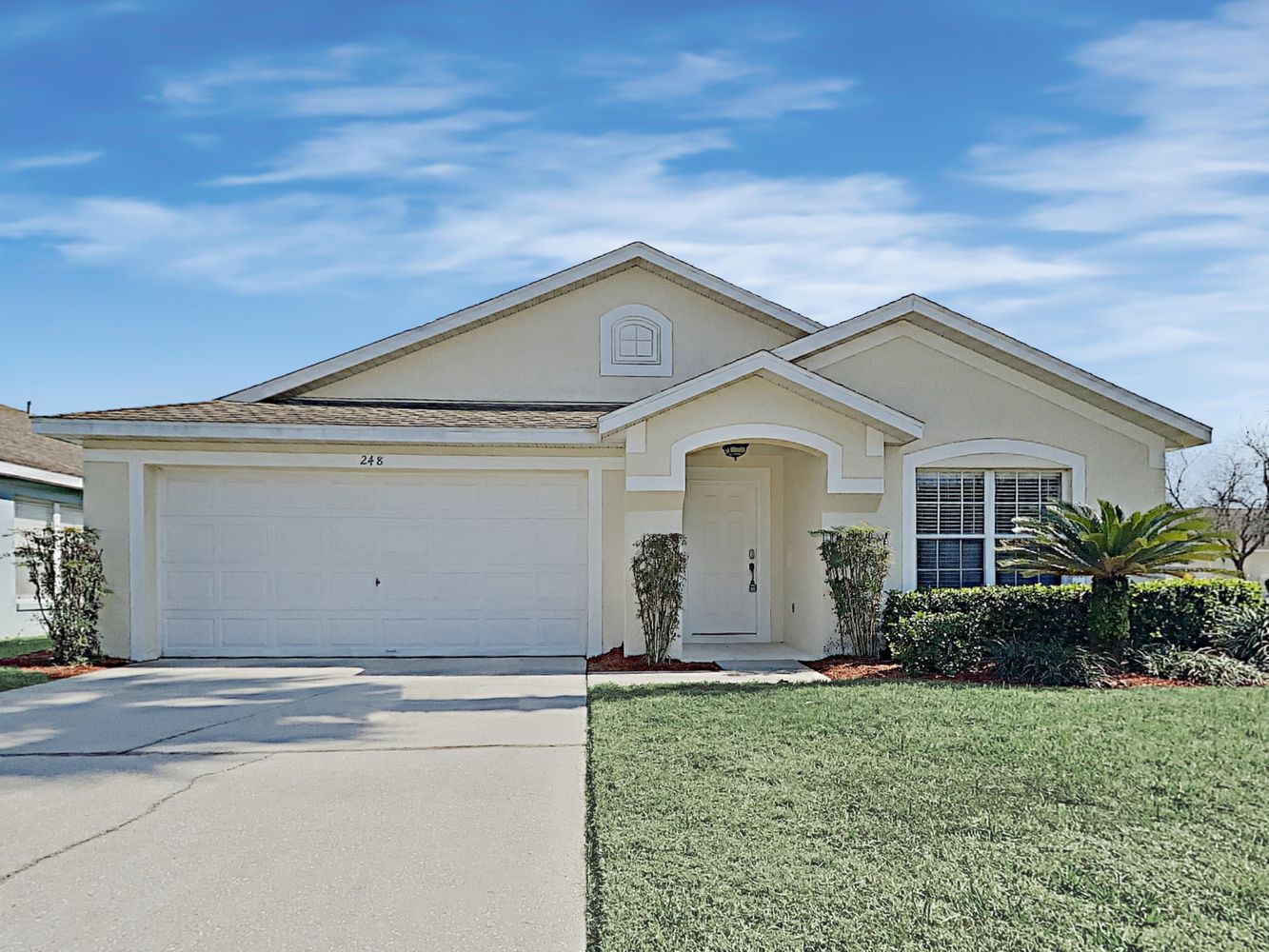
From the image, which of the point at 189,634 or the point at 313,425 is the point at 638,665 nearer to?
the point at 313,425

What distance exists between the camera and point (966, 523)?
13.2m

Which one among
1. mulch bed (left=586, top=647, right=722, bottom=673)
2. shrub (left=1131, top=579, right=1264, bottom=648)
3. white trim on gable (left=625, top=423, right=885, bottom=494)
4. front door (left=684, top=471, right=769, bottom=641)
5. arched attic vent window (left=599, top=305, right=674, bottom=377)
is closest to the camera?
Answer: shrub (left=1131, top=579, right=1264, bottom=648)

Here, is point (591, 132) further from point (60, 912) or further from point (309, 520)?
point (60, 912)

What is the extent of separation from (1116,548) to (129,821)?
9.31m

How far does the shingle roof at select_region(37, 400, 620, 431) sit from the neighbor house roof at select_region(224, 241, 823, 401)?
1.14ft

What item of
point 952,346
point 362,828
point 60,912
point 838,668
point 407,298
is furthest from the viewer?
point 407,298

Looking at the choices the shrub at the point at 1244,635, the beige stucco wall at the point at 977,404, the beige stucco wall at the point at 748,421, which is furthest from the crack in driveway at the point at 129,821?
the shrub at the point at 1244,635

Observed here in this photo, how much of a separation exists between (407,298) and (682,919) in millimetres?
14180

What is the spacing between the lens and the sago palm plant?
34.7 feet

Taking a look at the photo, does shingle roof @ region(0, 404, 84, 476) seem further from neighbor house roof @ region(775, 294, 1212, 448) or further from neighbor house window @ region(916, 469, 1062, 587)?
neighbor house window @ region(916, 469, 1062, 587)

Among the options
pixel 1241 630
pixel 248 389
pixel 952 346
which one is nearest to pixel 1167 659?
pixel 1241 630

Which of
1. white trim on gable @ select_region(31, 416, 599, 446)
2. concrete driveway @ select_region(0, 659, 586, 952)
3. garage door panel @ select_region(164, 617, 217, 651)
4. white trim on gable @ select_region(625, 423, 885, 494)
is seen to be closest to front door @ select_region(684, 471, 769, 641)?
white trim on gable @ select_region(625, 423, 885, 494)

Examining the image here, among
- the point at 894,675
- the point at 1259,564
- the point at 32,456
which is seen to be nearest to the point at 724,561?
the point at 894,675

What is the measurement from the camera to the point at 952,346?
13312 mm
